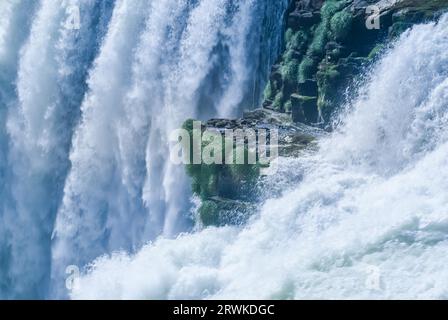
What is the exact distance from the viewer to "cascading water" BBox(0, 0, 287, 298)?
21.9m

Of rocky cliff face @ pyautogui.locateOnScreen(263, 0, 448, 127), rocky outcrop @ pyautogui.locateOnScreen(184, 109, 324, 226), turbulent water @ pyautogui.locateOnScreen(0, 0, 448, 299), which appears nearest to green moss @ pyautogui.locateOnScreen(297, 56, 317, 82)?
rocky cliff face @ pyautogui.locateOnScreen(263, 0, 448, 127)

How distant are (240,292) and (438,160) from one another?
4.47 metres

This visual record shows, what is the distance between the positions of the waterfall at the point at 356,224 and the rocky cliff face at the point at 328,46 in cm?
65

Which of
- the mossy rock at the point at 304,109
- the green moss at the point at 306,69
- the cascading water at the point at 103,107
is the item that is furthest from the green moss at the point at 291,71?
the cascading water at the point at 103,107

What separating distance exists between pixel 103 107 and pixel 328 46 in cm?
840

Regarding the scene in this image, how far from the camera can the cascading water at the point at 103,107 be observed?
21922mm

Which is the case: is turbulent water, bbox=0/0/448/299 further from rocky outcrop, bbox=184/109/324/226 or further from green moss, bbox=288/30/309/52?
green moss, bbox=288/30/309/52

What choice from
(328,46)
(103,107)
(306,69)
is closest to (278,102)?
(306,69)

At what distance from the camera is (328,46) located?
1941 centimetres

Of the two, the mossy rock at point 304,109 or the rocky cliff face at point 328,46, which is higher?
the rocky cliff face at point 328,46

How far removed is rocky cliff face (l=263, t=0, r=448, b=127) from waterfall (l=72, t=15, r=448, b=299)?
65 cm

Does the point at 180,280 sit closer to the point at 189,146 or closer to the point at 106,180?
the point at 189,146

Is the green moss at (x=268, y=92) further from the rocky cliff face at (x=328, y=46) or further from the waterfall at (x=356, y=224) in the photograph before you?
the waterfall at (x=356, y=224)
